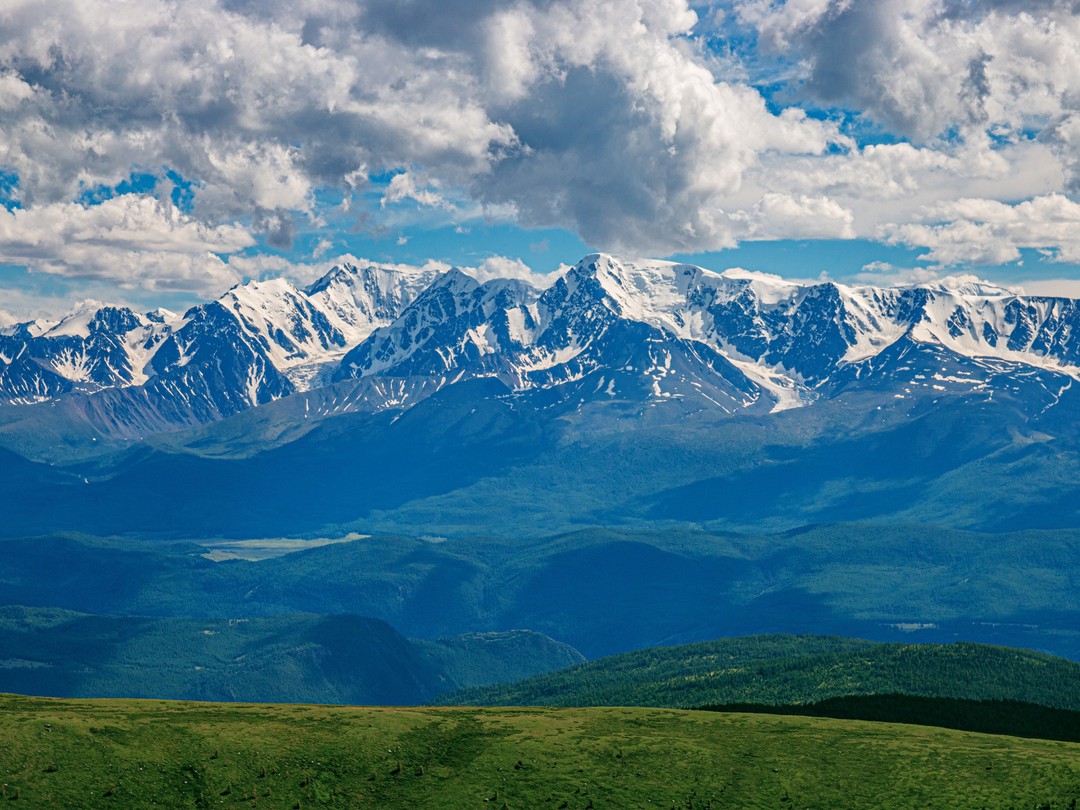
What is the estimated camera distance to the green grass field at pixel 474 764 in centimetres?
14038

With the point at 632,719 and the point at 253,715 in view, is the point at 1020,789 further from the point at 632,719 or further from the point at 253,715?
the point at 253,715

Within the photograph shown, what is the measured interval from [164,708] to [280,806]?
3656 cm

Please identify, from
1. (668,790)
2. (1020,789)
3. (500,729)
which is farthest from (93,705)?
(1020,789)

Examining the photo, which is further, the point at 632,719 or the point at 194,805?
the point at 632,719

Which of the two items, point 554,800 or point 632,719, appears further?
point 632,719

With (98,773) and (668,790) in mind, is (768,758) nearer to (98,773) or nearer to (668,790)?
(668,790)

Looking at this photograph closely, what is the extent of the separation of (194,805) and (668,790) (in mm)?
52523

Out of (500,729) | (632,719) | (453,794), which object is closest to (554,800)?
(453,794)

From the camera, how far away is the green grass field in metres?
140

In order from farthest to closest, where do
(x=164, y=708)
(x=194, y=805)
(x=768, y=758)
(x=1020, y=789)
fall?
(x=164, y=708) < (x=768, y=758) < (x=1020, y=789) < (x=194, y=805)

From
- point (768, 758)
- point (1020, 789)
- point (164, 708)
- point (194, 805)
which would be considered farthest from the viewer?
point (164, 708)

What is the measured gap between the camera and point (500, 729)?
165000 mm

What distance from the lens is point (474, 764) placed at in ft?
498

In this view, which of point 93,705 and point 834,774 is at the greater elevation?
point 93,705
